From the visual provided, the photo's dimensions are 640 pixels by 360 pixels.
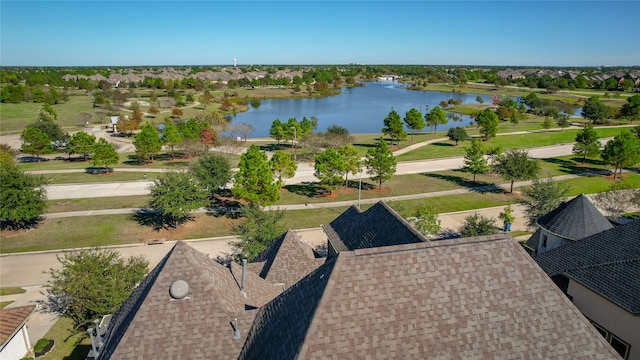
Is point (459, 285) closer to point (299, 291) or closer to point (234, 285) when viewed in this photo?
point (299, 291)

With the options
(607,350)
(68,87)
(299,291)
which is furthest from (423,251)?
(68,87)

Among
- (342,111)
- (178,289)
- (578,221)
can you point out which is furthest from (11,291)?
(342,111)

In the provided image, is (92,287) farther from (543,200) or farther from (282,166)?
(543,200)

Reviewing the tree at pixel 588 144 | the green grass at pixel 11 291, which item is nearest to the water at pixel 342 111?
the tree at pixel 588 144

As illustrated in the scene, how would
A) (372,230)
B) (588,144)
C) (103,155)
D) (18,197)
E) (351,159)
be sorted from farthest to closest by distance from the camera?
(588,144)
(103,155)
(351,159)
(18,197)
(372,230)

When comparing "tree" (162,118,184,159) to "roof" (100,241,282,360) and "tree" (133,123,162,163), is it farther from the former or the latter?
"roof" (100,241,282,360)

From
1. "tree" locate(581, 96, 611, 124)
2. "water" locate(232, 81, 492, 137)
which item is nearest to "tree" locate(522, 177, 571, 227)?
"water" locate(232, 81, 492, 137)
